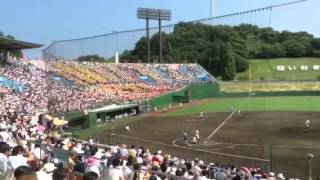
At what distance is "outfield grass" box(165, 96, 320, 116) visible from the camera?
2188 inches

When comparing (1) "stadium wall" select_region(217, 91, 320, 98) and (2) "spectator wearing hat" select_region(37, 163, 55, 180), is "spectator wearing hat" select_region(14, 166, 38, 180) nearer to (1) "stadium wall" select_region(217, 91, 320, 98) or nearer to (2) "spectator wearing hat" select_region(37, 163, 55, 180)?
(2) "spectator wearing hat" select_region(37, 163, 55, 180)

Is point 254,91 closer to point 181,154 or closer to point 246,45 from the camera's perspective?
point 246,45

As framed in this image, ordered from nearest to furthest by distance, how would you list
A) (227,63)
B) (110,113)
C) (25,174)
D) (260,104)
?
(25,174), (110,113), (260,104), (227,63)

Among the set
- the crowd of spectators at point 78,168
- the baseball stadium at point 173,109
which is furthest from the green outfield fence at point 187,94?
the crowd of spectators at point 78,168

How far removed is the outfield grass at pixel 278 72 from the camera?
72688 mm

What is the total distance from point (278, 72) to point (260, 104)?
14181 mm

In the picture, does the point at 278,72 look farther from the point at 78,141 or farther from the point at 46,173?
the point at 46,173

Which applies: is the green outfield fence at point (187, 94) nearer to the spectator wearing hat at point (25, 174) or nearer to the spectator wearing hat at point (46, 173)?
the spectator wearing hat at point (46, 173)

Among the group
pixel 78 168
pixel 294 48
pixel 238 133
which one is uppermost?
pixel 294 48

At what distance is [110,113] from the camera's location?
159 ft

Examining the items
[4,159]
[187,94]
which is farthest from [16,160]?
[187,94]

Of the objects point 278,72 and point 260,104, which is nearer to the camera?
point 260,104

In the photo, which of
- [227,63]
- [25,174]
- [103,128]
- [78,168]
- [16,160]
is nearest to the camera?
[25,174]

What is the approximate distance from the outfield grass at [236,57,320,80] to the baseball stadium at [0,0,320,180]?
20cm
